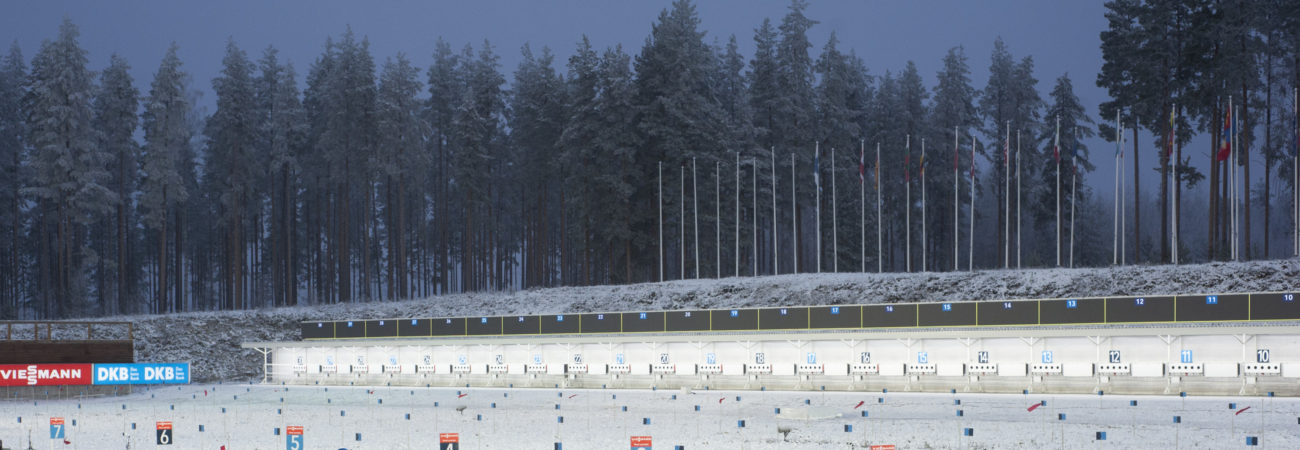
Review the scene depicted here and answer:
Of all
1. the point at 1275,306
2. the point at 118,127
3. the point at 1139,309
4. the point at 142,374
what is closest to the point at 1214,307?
the point at 1275,306

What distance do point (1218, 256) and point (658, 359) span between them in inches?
1013

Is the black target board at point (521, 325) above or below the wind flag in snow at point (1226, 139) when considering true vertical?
below

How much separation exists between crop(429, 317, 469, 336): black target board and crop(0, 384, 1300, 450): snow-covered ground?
6.67 m

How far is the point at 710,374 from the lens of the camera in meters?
42.7

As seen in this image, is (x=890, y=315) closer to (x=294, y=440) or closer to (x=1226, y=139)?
(x=1226, y=139)

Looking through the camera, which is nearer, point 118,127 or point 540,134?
point 118,127

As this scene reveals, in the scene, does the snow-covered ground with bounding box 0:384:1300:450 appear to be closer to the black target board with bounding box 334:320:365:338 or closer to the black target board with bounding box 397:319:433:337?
the black target board with bounding box 397:319:433:337

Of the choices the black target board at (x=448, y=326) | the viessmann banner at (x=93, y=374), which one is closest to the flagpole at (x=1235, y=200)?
the black target board at (x=448, y=326)

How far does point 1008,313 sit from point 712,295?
20.8 metres

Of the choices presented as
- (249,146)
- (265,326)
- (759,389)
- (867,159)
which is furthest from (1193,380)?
(249,146)

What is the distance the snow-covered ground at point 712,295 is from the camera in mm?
43938

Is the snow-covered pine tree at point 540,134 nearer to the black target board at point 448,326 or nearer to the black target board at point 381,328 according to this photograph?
the black target board at point 381,328

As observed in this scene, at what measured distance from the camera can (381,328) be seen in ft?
166

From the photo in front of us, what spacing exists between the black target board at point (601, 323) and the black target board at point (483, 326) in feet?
13.4
